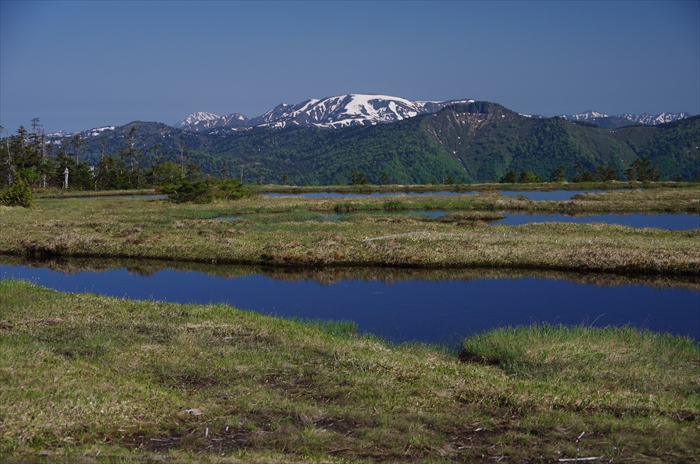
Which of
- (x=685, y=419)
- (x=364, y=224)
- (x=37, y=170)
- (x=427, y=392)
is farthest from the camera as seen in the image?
(x=37, y=170)

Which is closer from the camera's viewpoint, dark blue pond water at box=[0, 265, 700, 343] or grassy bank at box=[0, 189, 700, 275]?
dark blue pond water at box=[0, 265, 700, 343]

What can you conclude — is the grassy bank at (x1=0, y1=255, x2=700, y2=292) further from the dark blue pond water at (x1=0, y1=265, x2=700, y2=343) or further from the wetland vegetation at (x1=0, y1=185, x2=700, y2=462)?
the wetland vegetation at (x1=0, y1=185, x2=700, y2=462)

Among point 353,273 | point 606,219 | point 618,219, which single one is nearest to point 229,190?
point 606,219

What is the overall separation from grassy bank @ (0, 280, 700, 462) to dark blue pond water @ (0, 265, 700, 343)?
3880mm

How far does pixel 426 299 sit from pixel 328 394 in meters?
14.1

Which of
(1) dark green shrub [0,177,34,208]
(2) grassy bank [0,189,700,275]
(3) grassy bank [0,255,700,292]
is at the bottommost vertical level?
(3) grassy bank [0,255,700,292]

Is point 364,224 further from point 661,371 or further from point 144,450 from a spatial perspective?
point 144,450

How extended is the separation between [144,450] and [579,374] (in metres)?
9.94

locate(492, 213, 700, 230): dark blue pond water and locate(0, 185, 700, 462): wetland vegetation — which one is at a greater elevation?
locate(492, 213, 700, 230): dark blue pond water

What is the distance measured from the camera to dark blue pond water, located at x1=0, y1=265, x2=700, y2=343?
2134 cm

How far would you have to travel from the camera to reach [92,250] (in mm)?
39062

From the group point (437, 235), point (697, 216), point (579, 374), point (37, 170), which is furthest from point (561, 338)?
point (37, 170)

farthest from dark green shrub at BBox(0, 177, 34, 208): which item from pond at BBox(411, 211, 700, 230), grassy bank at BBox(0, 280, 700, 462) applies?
grassy bank at BBox(0, 280, 700, 462)

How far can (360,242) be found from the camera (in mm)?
36719
